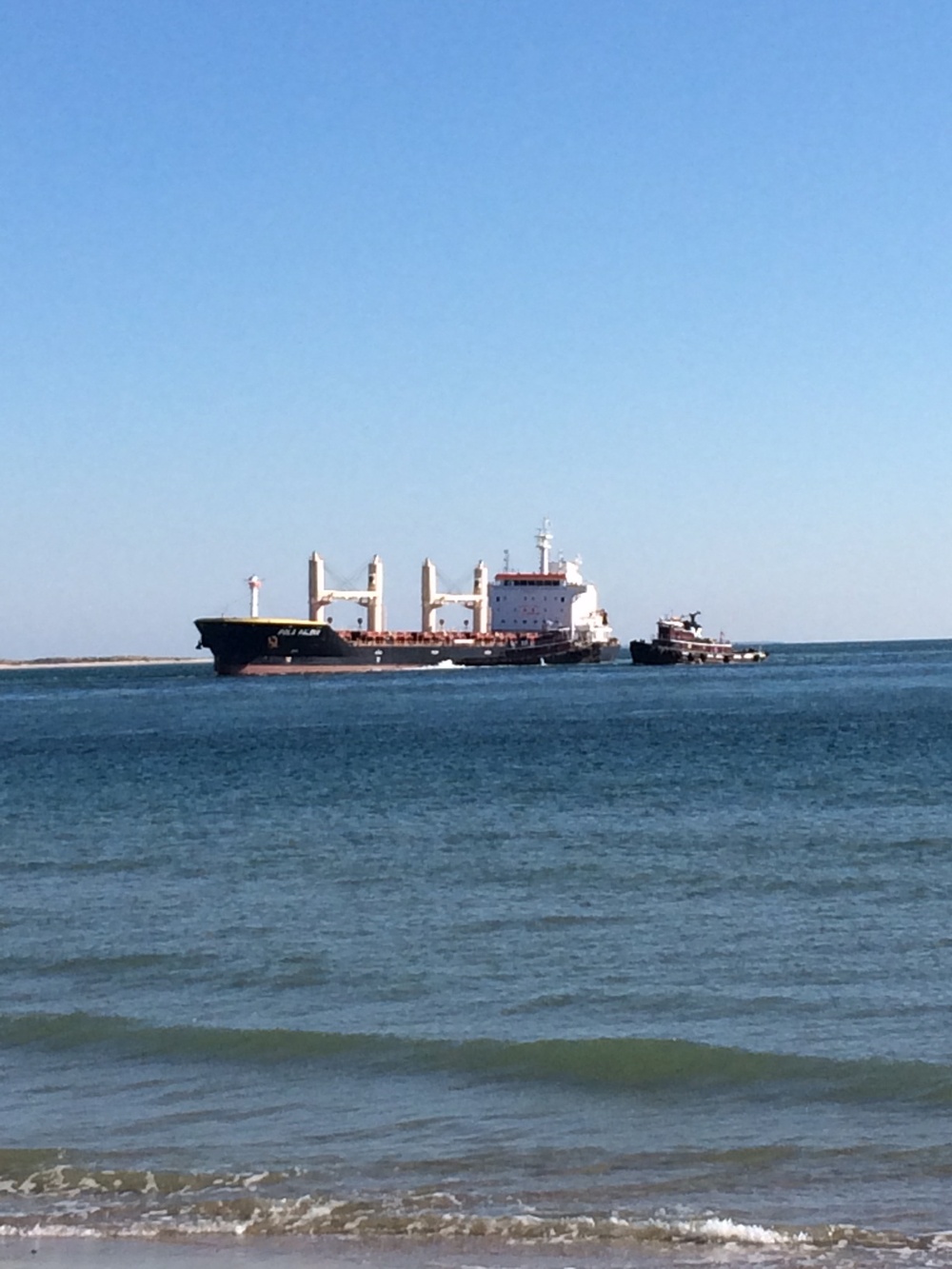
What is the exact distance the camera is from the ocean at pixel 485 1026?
7.99 m

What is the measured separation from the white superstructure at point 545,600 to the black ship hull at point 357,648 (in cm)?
152

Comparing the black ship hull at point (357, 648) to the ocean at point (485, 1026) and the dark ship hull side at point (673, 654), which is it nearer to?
the dark ship hull side at point (673, 654)

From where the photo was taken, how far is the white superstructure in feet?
384

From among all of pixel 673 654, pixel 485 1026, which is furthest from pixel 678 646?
pixel 485 1026

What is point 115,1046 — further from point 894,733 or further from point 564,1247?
point 894,733

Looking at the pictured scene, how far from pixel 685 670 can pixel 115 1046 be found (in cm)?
10822

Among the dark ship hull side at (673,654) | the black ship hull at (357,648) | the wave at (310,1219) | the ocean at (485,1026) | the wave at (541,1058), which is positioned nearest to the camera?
the wave at (310,1219)

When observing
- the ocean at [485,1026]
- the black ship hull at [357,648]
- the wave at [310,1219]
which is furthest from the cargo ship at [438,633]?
the wave at [310,1219]

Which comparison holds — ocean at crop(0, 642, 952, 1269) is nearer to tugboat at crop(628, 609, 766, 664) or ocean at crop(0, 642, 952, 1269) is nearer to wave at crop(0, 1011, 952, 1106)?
wave at crop(0, 1011, 952, 1106)

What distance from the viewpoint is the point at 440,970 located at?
14023mm

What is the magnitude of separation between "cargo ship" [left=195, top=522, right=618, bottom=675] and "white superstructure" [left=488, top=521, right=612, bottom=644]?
→ 0.22 ft

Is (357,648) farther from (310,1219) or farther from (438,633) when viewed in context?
(310,1219)

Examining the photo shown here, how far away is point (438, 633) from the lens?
115375 mm

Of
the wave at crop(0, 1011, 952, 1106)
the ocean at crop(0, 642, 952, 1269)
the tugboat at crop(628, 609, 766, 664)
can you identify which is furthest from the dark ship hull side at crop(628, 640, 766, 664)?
the wave at crop(0, 1011, 952, 1106)
